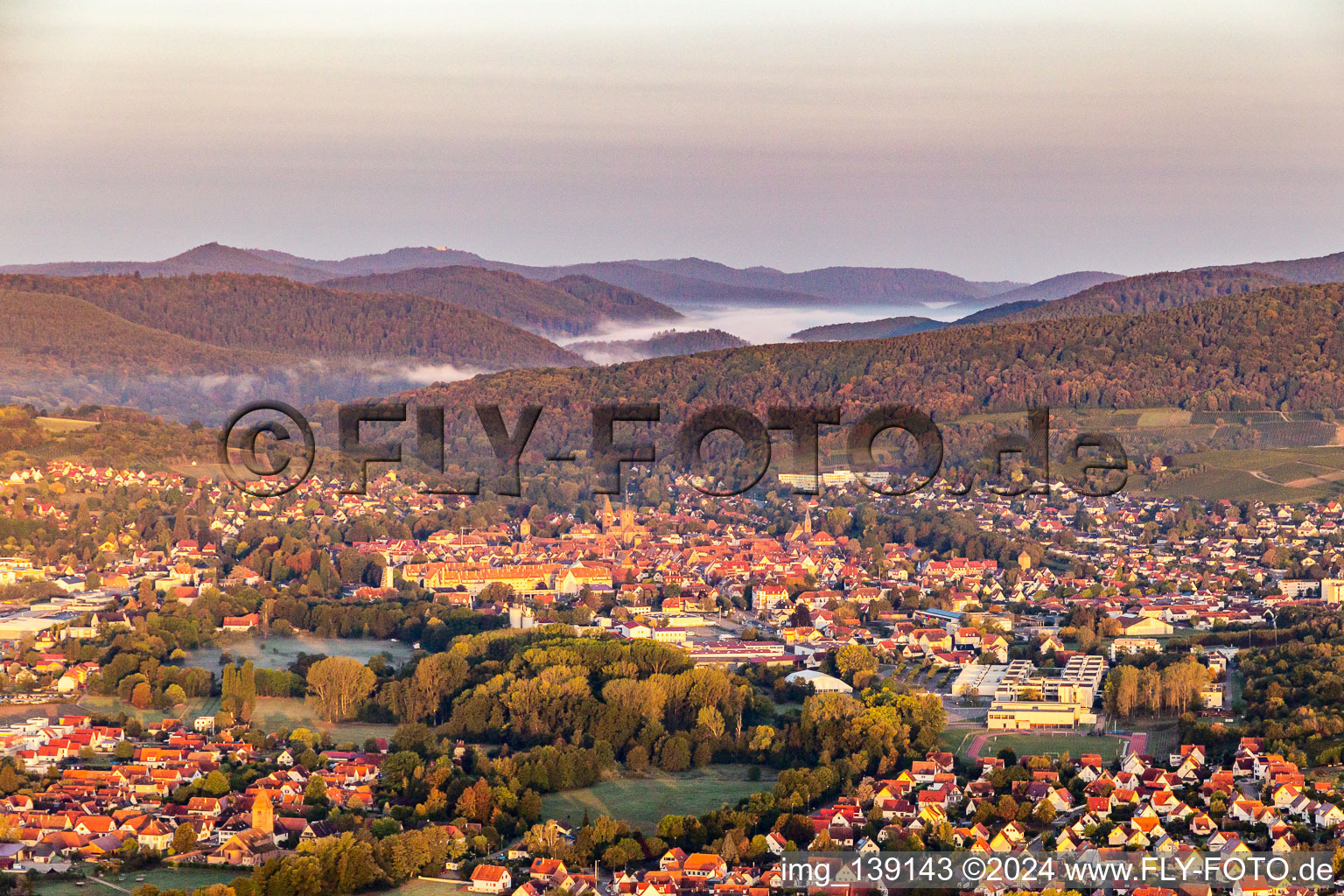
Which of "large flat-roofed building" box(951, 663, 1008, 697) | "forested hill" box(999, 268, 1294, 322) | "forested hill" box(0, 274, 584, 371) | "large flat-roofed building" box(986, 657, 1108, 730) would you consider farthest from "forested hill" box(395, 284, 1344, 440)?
"large flat-roofed building" box(986, 657, 1108, 730)

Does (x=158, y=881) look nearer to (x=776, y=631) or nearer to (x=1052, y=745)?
(x=1052, y=745)

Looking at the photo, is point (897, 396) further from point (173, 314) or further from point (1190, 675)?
point (173, 314)

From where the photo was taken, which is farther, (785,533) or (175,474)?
(175,474)

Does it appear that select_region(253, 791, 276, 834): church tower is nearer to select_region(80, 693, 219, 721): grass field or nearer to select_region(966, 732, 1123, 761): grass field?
select_region(80, 693, 219, 721): grass field

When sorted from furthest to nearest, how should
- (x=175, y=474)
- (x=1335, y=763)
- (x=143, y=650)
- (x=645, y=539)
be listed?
1. (x=175, y=474)
2. (x=645, y=539)
3. (x=143, y=650)
4. (x=1335, y=763)

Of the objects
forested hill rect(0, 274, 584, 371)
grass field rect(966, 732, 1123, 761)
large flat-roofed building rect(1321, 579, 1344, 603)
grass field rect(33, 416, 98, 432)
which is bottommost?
grass field rect(966, 732, 1123, 761)

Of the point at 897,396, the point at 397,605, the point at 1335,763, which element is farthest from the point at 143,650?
the point at 897,396
